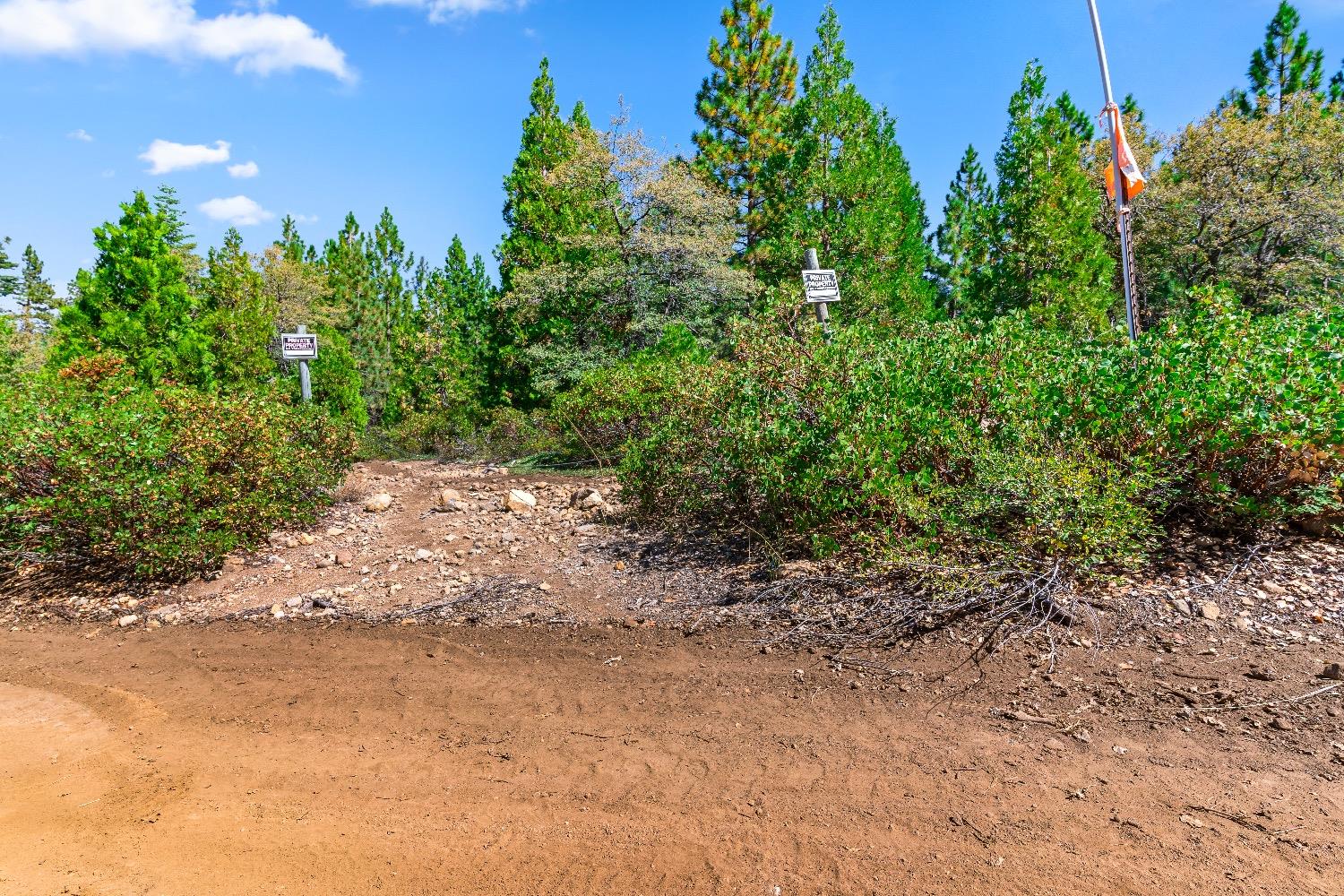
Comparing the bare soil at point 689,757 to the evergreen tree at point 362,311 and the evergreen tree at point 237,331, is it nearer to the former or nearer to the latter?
the evergreen tree at point 237,331

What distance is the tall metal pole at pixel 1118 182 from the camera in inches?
306

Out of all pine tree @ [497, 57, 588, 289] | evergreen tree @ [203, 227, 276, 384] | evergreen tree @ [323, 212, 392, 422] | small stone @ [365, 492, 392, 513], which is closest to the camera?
small stone @ [365, 492, 392, 513]

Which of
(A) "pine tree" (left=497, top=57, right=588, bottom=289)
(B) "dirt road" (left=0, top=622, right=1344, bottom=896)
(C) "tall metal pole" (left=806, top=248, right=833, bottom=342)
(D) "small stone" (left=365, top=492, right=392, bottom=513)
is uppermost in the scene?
(A) "pine tree" (left=497, top=57, right=588, bottom=289)

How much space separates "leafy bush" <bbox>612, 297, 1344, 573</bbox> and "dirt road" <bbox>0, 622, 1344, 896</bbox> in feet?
2.42

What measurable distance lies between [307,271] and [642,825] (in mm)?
26100

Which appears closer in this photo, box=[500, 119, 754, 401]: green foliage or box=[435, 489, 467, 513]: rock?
box=[435, 489, 467, 513]: rock

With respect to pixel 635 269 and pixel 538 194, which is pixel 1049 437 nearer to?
pixel 635 269

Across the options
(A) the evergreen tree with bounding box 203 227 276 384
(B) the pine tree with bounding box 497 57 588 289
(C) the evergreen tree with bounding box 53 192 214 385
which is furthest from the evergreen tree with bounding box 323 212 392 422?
(C) the evergreen tree with bounding box 53 192 214 385

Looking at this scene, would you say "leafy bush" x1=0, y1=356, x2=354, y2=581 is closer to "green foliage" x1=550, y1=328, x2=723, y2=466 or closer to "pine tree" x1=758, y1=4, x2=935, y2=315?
"green foliage" x1=550, y1=328, x2=723, y2=466

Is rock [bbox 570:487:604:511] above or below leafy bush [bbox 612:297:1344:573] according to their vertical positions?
below

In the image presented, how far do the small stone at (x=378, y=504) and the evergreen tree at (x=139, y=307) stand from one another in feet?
19.7

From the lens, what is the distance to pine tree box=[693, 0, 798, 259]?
763 inches

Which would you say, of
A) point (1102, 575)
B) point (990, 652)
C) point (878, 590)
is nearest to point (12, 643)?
point (878, 590)

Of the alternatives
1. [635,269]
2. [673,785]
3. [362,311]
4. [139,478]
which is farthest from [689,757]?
[362,311]
